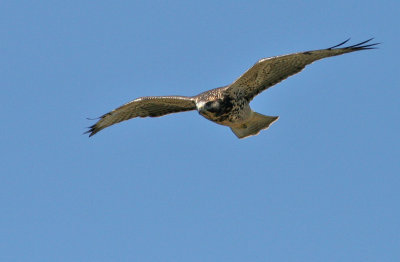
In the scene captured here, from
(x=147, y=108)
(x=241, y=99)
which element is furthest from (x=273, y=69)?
(x=147, y=108)

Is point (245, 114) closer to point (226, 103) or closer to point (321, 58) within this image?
point (226, 103)

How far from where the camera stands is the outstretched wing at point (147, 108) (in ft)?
48.6

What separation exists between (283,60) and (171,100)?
7.36 feet

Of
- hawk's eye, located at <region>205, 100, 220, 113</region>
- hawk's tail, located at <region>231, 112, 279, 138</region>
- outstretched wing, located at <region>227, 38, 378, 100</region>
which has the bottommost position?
hawk's tail, located at <region>231, 112, 279, 138</region>

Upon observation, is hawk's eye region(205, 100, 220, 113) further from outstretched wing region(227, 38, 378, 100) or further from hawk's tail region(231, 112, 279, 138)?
hawk's tail region(231, 112, 279, 138)

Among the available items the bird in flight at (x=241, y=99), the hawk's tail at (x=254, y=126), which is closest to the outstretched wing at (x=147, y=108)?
the bird in flight at (x=241, y=99)

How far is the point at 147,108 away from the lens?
1545 cm

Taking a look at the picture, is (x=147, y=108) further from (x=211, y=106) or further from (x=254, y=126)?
(x=211, y=106)

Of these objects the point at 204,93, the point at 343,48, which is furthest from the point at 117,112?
the point at 343,48

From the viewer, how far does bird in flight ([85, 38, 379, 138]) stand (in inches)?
536

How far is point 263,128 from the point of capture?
14898 millimetres

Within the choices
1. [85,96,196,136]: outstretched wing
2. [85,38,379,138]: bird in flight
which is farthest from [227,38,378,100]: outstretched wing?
[85,96,196,136]: outstretched wing

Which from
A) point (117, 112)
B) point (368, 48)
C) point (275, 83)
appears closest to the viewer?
point (368, 48)

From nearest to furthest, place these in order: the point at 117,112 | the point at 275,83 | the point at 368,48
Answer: the point at 368,48
the point at 275,83
the point at 117,112
